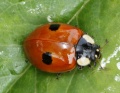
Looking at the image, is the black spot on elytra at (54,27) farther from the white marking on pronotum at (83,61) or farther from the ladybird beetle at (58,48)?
the white marking on pronotum at (83,61)

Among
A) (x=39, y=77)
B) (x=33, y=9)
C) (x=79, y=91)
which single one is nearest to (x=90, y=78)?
(x=79, y=91)

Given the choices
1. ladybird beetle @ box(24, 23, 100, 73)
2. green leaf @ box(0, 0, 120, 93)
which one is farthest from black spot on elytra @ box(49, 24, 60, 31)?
green leaf @ box(0, 0, 120, 93)

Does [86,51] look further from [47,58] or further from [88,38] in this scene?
[47,58]

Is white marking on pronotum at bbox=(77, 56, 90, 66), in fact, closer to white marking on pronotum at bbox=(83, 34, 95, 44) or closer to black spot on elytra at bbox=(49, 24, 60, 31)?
white marking on pronotum at bbox=(83, 34, 95, 44)

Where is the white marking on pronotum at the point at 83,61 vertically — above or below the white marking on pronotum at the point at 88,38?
below

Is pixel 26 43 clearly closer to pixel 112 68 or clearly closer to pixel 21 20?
pixel 21 20

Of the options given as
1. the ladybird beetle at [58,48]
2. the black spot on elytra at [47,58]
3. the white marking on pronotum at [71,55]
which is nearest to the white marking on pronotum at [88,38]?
the ladybird beetle at [58,48]
